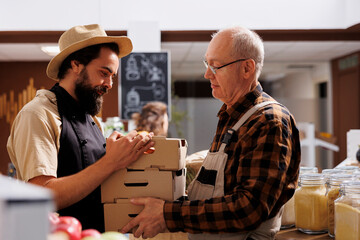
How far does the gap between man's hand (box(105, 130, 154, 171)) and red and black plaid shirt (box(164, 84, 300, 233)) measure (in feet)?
0.72

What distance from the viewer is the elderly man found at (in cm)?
131

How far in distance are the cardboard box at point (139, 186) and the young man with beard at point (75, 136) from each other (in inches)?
1.7

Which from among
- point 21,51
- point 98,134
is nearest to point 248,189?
point 98,134

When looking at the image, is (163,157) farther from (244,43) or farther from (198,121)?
(198,121)

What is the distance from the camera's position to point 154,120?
4598 mm

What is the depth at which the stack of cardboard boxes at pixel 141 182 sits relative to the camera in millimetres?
1488

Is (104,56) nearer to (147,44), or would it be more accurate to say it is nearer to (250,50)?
(250,50)

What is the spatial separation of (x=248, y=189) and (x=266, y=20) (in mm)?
4818

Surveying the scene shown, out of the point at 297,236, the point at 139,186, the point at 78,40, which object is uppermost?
the point at 78,40

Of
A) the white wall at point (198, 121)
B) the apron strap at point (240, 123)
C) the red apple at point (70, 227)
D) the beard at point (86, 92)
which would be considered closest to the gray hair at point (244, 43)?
the apron strap at point (240, 123)

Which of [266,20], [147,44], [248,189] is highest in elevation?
[266,20]

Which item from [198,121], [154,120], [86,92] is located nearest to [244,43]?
[86,92]

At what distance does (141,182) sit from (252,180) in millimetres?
433

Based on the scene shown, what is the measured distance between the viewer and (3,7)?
5.47 meters
